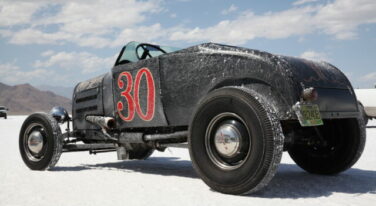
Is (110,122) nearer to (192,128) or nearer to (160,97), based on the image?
(160,97)

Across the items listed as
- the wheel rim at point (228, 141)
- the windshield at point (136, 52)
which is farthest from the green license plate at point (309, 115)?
the windshield at point (136, 52)

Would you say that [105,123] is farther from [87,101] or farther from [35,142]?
[35,142]

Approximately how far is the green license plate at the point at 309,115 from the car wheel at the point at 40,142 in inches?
Result: 143

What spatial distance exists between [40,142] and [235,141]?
11.5 ft

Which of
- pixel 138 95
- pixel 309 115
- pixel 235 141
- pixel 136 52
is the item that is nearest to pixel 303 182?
pixel 309 115

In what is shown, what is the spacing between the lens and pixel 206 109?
3.92 meters

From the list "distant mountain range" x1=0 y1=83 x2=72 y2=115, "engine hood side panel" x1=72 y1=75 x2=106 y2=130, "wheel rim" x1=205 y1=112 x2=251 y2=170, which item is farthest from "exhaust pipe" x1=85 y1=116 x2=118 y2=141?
"distant mountain range" x1=0 y1=83 x2=72 y2=115

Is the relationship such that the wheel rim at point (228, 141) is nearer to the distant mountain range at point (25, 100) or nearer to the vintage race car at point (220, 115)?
the vintage race car at point (220, 115)

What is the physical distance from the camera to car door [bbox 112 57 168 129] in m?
4.97

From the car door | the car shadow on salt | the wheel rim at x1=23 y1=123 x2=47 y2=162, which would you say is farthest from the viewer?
the wheel rim at x1=23 y1=123 x2=47 y2=162

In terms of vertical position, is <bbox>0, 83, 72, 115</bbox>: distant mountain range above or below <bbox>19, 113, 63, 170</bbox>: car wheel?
above

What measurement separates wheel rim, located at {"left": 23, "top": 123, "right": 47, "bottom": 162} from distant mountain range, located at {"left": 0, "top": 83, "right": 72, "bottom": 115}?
16017 centimetres

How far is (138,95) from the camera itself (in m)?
5.26

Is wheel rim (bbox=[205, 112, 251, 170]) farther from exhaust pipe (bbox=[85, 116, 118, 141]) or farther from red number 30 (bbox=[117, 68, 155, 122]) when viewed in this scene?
exhaust pipe (bbox=[85, 116, 118, 141])
